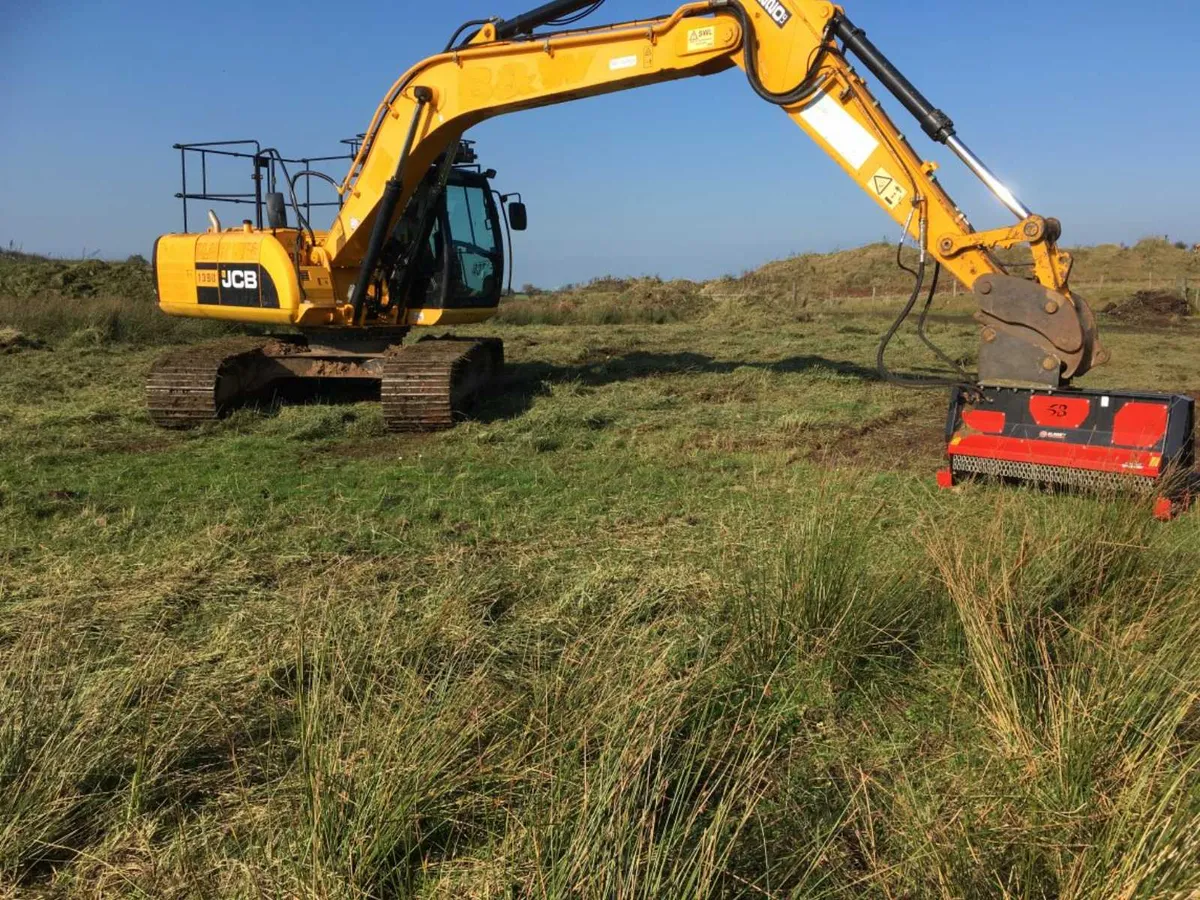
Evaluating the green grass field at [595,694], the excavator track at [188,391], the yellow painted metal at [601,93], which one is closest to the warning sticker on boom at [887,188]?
the yellow painted metal at [601,93]

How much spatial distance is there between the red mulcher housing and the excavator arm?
197 mm

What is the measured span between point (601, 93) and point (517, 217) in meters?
2.10

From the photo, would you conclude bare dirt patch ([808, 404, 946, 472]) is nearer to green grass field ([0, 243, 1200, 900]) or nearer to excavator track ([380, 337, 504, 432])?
green grass field ([0, 243, 1200, 900])

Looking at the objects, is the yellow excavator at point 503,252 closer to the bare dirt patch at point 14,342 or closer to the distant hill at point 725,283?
the bare dirt patch at point 14,342

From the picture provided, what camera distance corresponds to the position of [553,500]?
6441 mm

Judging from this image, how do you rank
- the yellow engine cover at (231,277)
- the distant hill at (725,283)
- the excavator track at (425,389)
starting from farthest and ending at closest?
the distant hill at (725,283) → the yellow engine cover at (231,277) → the excavator track at (425,389)

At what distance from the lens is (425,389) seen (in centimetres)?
916

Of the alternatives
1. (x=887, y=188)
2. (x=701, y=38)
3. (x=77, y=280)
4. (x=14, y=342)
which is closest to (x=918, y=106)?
(x=887, y=188)

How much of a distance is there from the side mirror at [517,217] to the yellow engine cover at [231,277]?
256 centimetres

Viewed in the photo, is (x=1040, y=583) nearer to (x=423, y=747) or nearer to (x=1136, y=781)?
(x=1136, y=781)

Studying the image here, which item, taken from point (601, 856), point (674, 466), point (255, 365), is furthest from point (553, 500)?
point (255, 365)

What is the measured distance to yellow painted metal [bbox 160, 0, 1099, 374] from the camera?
727cm

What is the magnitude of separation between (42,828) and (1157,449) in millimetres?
6428

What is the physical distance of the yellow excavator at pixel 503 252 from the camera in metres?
6.51
